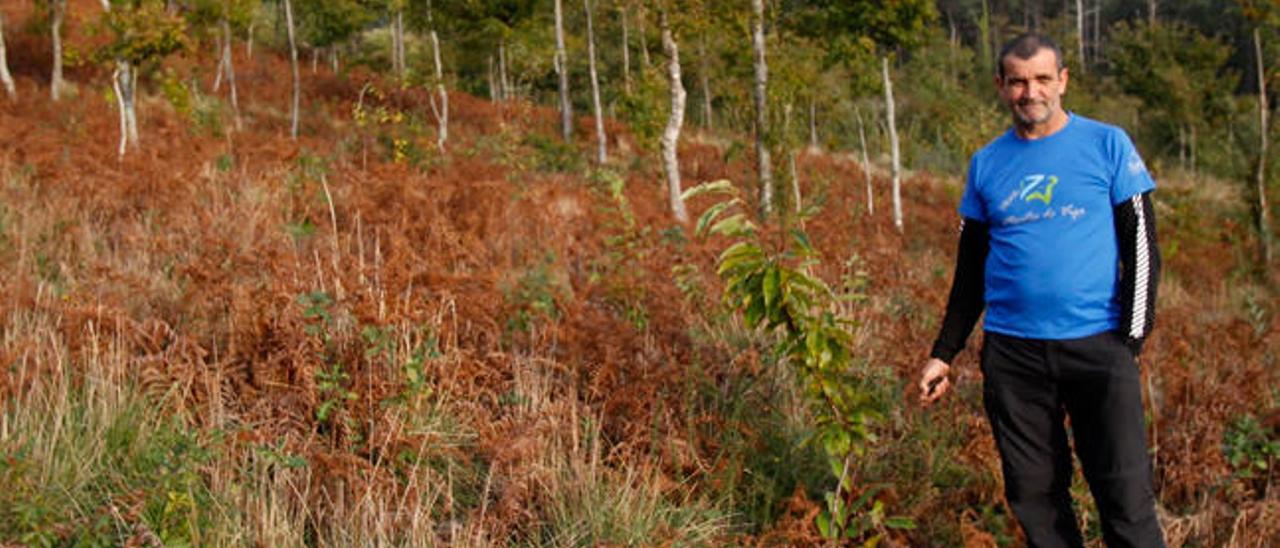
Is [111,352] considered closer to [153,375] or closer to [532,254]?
[153,375]

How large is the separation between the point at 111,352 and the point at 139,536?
1.40 metres

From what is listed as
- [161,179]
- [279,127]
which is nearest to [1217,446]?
[161,179]

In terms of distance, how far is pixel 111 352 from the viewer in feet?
12.8

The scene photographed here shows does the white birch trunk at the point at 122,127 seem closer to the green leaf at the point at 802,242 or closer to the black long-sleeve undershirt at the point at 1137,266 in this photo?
the green leaf at the point at 802,242

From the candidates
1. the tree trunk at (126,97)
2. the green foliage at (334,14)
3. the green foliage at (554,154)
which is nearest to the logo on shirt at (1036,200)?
the tree trunk at (126,97)

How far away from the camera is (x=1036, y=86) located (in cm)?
275

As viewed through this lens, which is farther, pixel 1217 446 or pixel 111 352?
pixel 1217 446

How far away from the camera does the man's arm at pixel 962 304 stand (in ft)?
10.2

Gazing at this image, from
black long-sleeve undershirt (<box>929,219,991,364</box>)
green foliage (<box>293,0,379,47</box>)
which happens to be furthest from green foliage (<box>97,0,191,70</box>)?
black long-sleeve undershirt (<box>929,219,991,364</box>)

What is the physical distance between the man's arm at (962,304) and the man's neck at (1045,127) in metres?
0.35

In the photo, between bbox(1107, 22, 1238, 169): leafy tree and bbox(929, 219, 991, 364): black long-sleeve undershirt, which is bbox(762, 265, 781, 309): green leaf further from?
bbox(1107, 22, 1238, 169): leafy tree

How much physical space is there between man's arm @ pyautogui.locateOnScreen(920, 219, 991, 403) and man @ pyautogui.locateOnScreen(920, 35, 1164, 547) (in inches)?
3.9

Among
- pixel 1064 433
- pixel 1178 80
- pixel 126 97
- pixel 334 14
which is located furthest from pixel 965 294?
pixel 1178 80

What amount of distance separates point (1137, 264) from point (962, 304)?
0.62m
